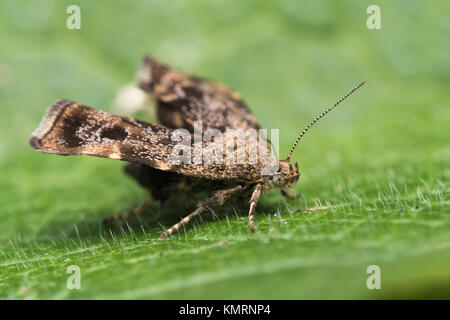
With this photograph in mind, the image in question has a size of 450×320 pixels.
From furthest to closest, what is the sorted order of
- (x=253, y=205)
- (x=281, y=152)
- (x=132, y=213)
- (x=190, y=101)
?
(x=281, y=152) < (x=190, y=101) < (x=132, y=213) < (x=253, y=205)

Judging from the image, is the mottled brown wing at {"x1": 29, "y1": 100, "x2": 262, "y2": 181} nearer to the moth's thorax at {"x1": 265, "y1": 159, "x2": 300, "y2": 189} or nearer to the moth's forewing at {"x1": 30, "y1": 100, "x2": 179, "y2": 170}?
the moth's forewing at {"x1": 30, "y1": 100, "x2": 179, "y2": 170}

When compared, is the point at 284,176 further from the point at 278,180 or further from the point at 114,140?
the point at 114,140

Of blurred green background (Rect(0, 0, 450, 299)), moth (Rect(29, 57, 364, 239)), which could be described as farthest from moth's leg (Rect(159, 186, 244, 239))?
blurred green background (Rect(0, 0, 450, 299))

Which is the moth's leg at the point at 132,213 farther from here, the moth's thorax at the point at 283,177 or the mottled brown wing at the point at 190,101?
the moth's thorax at the point at 283,177

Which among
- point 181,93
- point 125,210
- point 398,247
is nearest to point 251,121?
point 181,93

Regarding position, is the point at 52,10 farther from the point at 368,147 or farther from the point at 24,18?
the point at 368,147

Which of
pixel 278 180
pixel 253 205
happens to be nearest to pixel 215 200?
pixel 253 205

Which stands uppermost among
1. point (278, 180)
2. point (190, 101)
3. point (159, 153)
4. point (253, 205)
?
point (190, 101)
